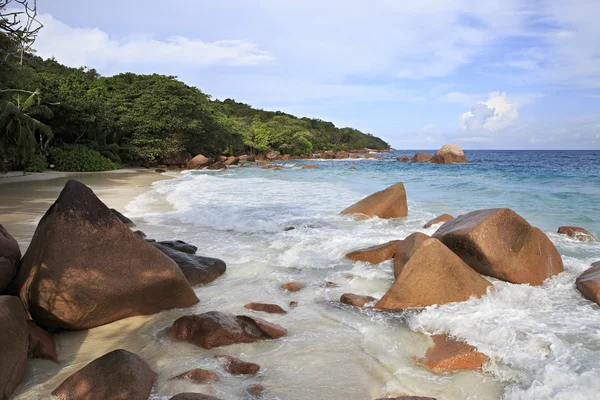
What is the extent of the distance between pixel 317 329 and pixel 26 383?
2315 mm

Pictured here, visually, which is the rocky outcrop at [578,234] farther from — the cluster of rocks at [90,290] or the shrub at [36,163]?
the shrub at [36,163]

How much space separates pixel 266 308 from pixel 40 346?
6.56ft

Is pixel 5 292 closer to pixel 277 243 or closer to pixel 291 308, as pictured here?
pixel 291 308

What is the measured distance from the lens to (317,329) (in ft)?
12.8

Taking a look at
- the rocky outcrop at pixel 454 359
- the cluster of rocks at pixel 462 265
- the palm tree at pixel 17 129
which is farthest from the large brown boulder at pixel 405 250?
the palm tree at pixel 17 129

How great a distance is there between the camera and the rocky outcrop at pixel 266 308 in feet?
14.1

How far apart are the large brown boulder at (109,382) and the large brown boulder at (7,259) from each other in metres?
1.71

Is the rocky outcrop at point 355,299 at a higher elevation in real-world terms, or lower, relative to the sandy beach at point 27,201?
lower

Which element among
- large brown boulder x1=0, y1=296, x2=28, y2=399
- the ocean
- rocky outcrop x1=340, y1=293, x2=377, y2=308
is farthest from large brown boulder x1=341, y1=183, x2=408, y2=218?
large brown boulder x1=0, y1=296, x2=28, y2=399

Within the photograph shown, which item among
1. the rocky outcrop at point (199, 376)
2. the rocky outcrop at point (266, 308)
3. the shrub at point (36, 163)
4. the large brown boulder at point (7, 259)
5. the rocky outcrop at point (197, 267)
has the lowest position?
the rocky outcrop at point (199, 376)

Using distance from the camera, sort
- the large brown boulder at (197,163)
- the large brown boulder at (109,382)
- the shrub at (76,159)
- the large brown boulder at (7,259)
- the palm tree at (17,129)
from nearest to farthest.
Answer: the large brown boulder at (109,382), the large brown boulder at (7,259), the palm tree at (17,129), the shrub at (76,159), the large brown boulder at (197,163)

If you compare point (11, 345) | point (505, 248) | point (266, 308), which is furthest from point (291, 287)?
point (11, 345)

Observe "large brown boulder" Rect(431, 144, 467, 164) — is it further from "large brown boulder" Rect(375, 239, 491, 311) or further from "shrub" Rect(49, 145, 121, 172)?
"large brown boulder" Rect(375, 239, 491, 311)

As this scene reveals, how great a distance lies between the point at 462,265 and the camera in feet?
15.2
